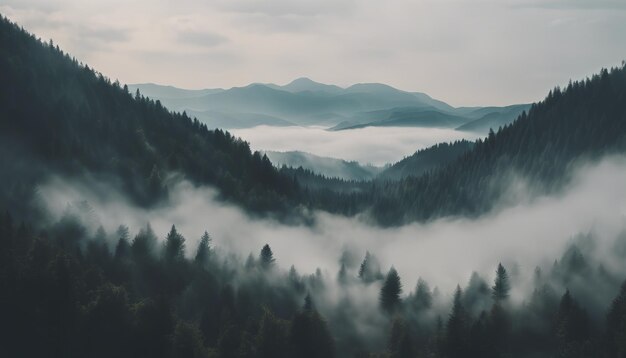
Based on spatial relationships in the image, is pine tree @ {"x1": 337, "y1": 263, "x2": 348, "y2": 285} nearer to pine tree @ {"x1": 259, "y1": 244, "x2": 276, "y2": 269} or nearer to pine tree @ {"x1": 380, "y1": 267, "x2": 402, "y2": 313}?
pine tree @ {"x1": 259, "y1": 244, "x2": 276, "y2": 269}

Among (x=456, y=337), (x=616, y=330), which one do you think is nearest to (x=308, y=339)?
(x=456, y=337)

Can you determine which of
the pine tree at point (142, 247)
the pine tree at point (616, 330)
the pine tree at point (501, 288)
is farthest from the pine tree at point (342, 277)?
the pine tree at point (616, 330)

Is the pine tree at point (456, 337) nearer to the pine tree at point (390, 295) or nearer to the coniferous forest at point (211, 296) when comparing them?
the coniferous forest at point (211, 296)

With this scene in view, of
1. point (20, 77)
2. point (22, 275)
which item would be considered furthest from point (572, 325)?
point (20, 77)

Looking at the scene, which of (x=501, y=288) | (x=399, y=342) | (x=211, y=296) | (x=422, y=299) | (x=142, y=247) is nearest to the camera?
(x=399, y=342)

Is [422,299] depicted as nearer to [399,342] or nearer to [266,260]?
[399,342]

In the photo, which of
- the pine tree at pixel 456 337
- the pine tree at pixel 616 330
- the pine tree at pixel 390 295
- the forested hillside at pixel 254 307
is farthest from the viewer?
the pine tree at pixel 390 295

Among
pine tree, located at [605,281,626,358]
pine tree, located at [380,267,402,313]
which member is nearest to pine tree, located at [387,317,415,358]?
pine tree, located at [380,267,402,313]

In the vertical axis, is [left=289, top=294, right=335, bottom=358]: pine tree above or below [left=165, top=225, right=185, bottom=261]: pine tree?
below

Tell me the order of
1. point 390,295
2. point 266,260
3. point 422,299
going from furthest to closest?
point 266,260, point 422,299, point 390,295
